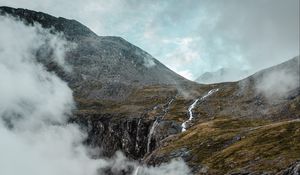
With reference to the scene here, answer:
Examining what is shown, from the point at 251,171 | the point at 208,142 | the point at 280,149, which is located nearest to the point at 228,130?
the point at 208,142

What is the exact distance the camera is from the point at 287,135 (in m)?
149

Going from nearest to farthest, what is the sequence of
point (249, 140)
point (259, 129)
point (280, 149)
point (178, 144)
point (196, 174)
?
point (280, 149)
point (196, 174)
point (249, 140)
point (259, 129)
point (178, 144)

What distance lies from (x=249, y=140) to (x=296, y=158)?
43400 mm

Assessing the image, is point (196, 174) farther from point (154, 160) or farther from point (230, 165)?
point (154, 160)

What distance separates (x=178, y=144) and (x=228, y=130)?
72.4 ft

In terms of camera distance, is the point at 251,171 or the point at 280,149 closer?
the point at 251,171

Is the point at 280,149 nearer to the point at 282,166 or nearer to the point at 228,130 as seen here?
the point at 282,166

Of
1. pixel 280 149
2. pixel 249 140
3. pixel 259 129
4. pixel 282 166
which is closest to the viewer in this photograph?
pixel 282 166

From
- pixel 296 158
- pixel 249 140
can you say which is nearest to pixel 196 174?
pixel 249 140

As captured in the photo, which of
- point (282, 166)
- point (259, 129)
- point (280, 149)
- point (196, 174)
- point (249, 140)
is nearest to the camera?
point (282, 166)

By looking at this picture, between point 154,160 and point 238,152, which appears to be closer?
point 238,152

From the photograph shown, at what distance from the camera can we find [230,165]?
13938 centimetres

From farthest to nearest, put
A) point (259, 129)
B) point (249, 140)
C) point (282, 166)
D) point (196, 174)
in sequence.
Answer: point (259, 129)
point (249, 140)
point (196, 174)
point (282, 166)

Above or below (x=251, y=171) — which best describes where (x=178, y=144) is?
above
